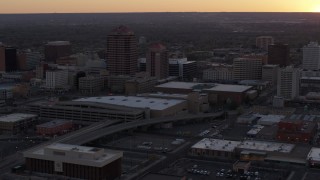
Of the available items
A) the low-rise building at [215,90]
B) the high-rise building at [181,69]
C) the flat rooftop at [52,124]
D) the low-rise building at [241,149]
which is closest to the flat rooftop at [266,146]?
the low-rise building at [241,149]

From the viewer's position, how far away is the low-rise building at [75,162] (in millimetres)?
21438

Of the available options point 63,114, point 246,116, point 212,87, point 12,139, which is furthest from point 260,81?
point 12,139

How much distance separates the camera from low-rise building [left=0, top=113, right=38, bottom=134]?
1185 inches

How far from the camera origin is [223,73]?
49.2 metres

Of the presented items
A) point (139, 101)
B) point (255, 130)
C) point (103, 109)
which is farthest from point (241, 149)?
point (139, 101)

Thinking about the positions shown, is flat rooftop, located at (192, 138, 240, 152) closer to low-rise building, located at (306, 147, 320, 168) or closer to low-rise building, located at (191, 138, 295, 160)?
low-rise building, located at (191, 138, 295, 160)

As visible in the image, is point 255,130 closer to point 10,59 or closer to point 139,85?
point 139,85

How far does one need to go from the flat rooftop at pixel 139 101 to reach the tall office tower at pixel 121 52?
13.4m

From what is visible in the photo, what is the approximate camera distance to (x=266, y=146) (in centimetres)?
2589

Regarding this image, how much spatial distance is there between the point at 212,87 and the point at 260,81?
23.2 feet

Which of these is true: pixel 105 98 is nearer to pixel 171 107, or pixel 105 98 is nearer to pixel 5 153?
pixel 171 107

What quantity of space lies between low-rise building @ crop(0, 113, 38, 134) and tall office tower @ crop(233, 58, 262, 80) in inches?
843

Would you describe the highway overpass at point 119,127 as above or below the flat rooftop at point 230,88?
below

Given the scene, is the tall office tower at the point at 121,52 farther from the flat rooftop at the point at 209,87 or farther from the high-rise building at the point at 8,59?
the high-rise building at the point at 8,59
